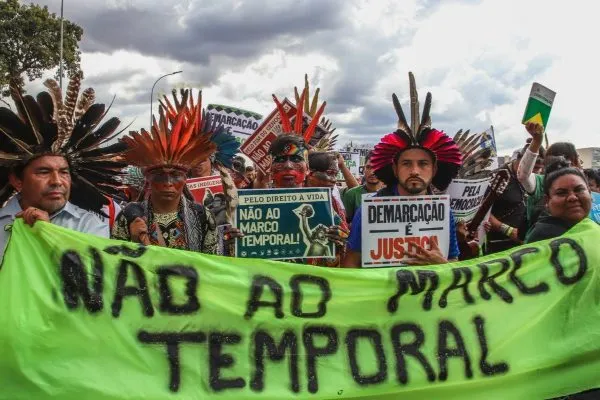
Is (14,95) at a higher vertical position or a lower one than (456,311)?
higher

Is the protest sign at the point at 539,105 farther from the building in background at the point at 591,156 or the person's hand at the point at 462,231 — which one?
the building in background at the point at 591,156

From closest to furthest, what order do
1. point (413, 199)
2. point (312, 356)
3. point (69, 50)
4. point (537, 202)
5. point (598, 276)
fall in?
point (312, 356), point (598, 276), point (413, 199), point (537, 202), point (69, 50)

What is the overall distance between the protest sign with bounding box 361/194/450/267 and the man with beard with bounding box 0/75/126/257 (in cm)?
161

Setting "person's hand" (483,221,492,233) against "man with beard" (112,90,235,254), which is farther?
"person's hand" (483,221,492,233)

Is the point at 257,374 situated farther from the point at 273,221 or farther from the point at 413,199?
the point at 413,199

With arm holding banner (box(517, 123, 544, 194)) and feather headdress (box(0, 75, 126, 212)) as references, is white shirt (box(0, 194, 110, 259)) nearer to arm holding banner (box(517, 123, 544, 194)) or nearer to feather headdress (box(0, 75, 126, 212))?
feather headdress (box(0, 75, 126, 212))

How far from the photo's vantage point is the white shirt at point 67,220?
355 centimetres

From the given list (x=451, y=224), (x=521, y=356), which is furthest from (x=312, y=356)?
(x=451, y=224)

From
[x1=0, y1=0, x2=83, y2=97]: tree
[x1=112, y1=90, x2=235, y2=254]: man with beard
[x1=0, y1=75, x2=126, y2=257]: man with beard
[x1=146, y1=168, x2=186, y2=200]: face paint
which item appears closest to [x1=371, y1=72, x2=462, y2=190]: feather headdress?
[x1=112, y1=90, x2=235, y2=254]: man with beard

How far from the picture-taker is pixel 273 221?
160 inches

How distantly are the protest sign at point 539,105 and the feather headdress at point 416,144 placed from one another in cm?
109

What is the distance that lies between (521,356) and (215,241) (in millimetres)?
1990

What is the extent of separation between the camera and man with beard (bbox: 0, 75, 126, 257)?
355 cm

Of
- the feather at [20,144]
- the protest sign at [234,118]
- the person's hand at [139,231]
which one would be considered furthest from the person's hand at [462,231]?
the protest sign at [234,118]
